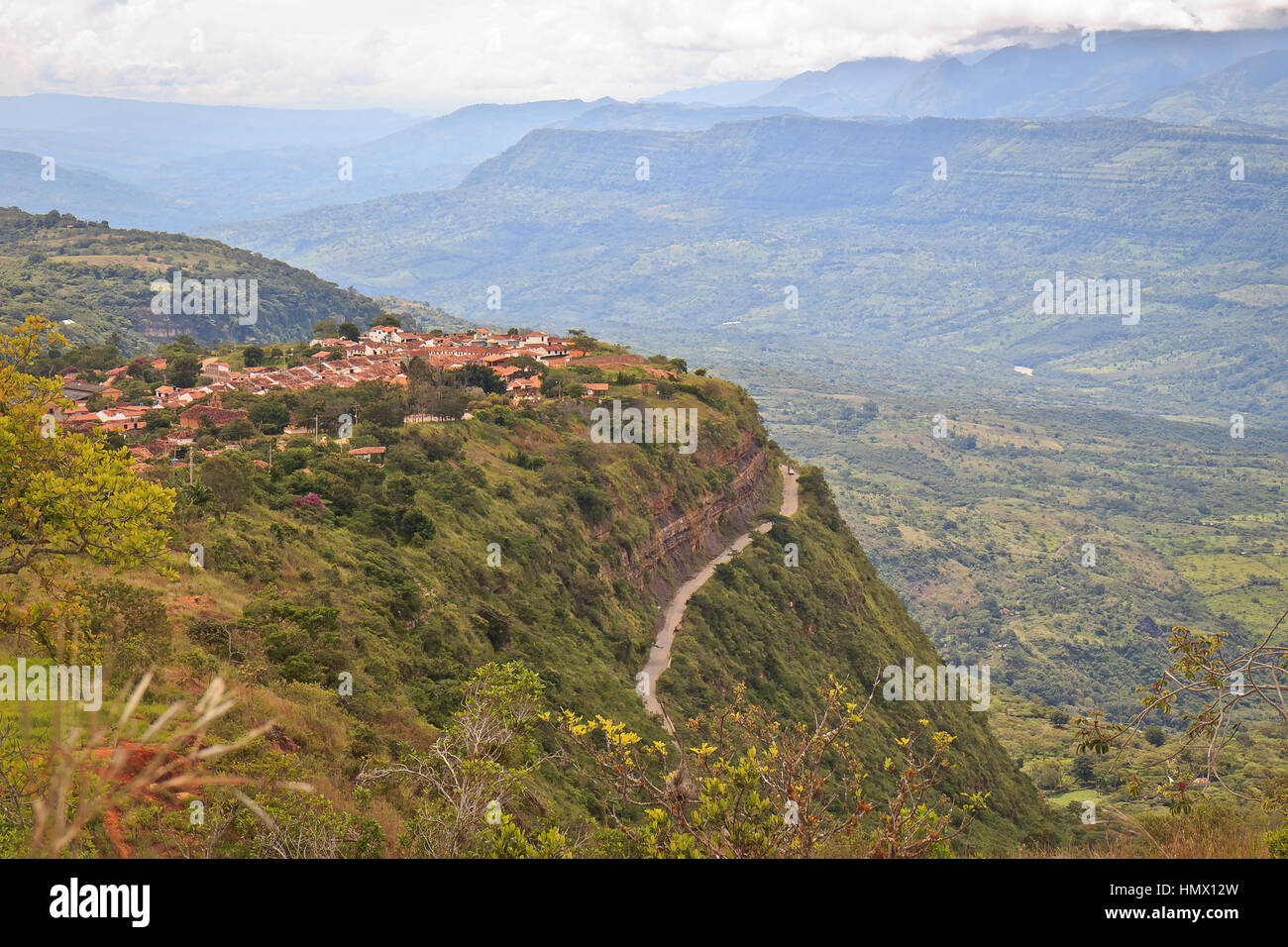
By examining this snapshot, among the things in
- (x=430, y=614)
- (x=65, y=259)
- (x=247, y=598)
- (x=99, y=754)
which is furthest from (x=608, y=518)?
(x=65, y=259)

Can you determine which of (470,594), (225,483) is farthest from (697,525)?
(225,483)

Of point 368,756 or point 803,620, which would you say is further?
point 803,620

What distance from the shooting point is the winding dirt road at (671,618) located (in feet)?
115

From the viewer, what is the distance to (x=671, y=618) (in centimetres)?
4372

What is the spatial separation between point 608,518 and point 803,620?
38.2 ft

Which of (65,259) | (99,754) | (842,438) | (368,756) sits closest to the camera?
(99,754)

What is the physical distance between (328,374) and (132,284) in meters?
84.2

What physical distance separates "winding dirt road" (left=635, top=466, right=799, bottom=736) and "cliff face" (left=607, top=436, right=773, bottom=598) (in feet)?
1.82

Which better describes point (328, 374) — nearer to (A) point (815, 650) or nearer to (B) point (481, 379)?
(B) point (481, 379)

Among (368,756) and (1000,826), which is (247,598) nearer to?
Answer: (368,756)

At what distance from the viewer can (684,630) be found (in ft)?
139

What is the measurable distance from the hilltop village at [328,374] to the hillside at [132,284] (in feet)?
128

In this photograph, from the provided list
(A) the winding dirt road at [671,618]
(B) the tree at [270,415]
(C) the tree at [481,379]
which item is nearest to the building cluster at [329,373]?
(C) the tree at [481,379]
